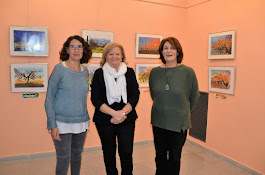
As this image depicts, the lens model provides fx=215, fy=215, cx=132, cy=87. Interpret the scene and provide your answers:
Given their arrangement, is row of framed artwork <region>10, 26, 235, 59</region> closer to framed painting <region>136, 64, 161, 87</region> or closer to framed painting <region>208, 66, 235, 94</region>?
framed painting <region>208, 66, 235, 94</region>

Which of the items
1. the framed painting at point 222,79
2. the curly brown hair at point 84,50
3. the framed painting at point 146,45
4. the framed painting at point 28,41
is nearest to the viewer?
the curly brown hair at point 84,50

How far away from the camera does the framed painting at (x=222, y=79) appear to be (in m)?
3.48

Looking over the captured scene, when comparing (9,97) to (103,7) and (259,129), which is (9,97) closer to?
(103,7)

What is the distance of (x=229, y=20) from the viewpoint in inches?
139

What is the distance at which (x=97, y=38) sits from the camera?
152 inches

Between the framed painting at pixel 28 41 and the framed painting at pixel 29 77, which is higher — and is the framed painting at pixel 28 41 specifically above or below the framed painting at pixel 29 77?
above

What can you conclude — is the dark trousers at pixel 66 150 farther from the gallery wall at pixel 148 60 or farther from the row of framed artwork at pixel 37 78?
the gallery wall at pixel 148 60

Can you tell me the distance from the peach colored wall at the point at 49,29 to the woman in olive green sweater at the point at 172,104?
Answer: 190 cm

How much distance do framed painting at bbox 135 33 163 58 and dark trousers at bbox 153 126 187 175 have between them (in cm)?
215

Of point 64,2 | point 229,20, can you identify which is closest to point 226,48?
point 229,20

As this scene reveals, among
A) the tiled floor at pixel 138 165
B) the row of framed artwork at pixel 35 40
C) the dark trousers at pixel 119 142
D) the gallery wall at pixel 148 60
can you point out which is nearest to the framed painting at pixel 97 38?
the row of framed artwork at pixel 35 40

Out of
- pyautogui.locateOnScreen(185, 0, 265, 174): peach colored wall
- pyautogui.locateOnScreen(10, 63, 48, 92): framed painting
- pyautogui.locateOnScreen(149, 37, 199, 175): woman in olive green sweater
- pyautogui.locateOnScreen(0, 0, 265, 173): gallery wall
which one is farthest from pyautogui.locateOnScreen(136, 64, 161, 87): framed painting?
pyautogui.locateOnScreen(149, 37, 199, 175): woman in olive green sweater

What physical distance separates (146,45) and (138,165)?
2.26 meters

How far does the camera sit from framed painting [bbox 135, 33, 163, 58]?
4.21 metres
